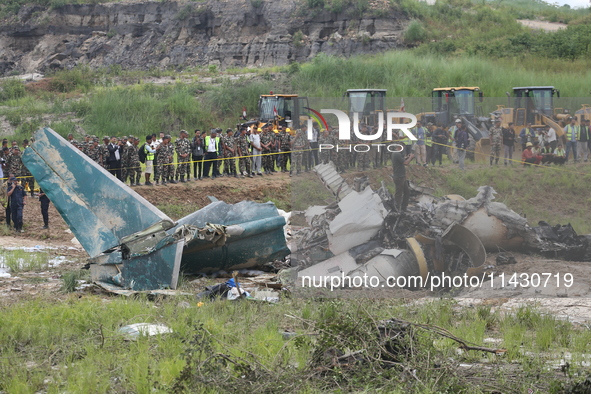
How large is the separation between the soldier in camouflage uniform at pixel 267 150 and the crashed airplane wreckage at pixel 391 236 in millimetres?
13884

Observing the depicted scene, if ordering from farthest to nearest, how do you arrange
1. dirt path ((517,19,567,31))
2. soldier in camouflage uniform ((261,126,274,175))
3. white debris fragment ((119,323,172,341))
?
dirt path ((517,19,567,31)) < soldier in camouflage uniform ((261,126,274,175)) < white debris fragment ((119,323,172,341))

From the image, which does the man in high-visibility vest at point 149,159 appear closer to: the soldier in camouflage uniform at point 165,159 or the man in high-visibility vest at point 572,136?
the soldier in camouflage uniform at point 165,159

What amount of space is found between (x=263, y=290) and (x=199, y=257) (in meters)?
1.24

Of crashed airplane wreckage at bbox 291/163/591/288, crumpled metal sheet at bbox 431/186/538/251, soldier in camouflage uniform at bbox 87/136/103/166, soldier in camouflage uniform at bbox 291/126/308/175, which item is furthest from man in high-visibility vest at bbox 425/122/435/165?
soldier in camouflage uniform at bbox 87/136/103/166

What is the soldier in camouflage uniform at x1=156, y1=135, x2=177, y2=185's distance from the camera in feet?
60.5

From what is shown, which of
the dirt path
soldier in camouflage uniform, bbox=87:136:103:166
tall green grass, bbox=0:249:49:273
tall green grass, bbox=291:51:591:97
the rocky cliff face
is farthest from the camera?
the rocky cliff face

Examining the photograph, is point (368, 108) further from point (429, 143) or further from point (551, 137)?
point (551, 137)

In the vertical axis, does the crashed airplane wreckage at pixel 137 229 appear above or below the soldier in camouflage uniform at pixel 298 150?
below

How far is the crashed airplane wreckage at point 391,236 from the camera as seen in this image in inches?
304

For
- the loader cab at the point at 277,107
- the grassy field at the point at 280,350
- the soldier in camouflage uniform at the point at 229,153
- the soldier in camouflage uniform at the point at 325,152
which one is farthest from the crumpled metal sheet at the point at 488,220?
the loader cab at the point at 277,107

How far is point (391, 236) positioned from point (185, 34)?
5267cm

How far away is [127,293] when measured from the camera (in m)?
8.44

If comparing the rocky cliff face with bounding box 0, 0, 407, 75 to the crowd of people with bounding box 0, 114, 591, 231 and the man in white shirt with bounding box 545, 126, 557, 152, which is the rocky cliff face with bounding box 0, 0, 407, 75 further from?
the man in white shirt with bounding box 545, 126, 557, 152

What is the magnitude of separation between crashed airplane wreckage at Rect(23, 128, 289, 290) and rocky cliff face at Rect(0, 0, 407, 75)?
41028 mm
